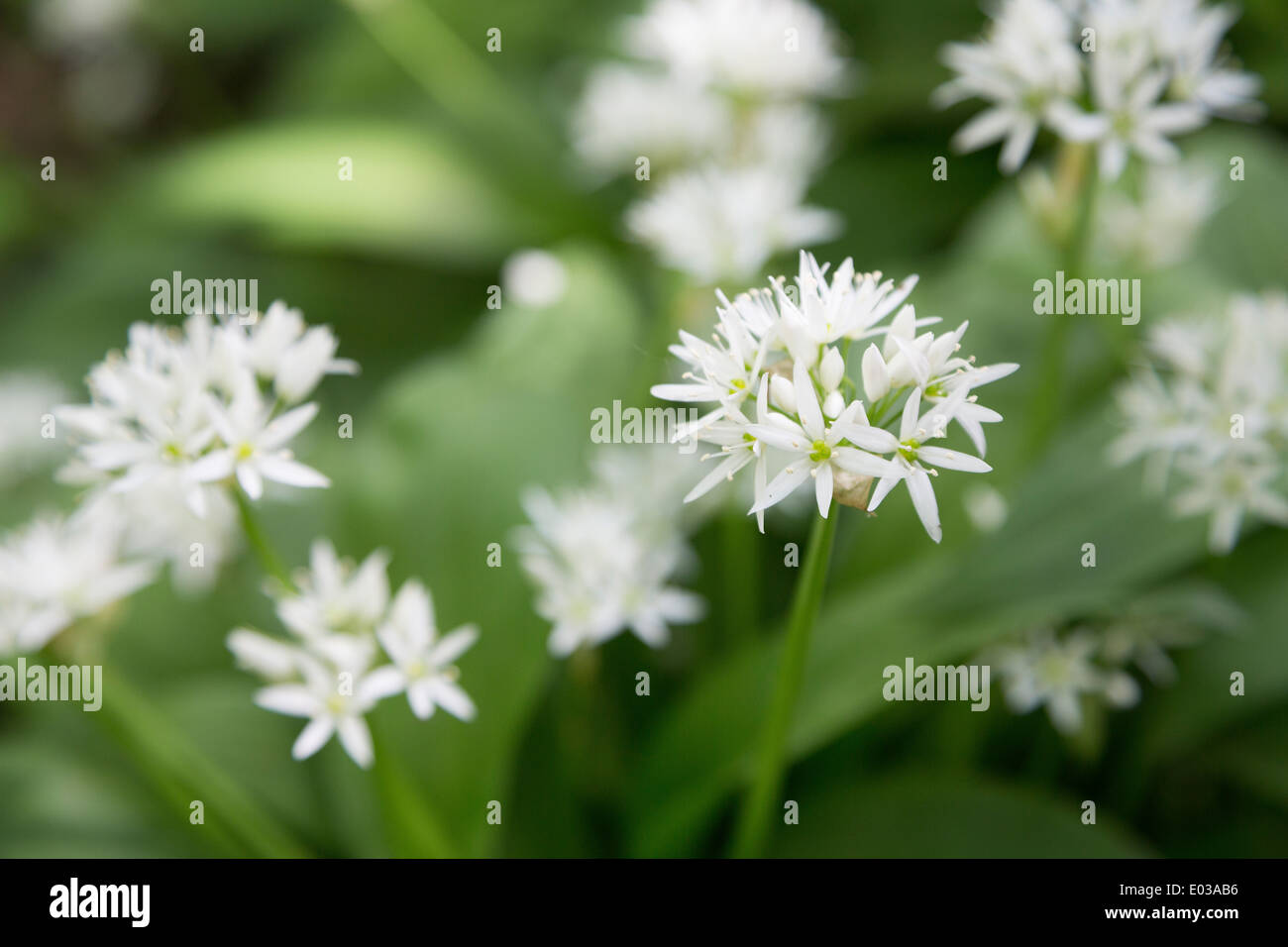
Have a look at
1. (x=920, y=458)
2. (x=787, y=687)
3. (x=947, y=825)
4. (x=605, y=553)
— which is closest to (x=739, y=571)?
(x=605, y=553)

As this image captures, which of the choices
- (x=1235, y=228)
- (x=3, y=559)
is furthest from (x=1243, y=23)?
(x=3, y=559)

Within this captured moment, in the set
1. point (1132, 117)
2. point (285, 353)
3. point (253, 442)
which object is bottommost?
point (253, 442)

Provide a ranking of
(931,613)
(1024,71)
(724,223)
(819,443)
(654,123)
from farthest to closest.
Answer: (654,123) < (724,223) < (931,613) < (1024,71) < (819,443)

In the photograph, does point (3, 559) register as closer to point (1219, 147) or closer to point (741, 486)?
point (741, 486)

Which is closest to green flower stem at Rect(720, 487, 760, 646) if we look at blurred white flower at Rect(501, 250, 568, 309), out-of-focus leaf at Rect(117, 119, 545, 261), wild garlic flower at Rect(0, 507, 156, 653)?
blurred white flower at Rect(501, 250, 568, 309)

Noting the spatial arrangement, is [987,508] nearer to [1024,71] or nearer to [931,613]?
[931,613]

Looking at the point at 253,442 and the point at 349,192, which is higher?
the point at 349,192
